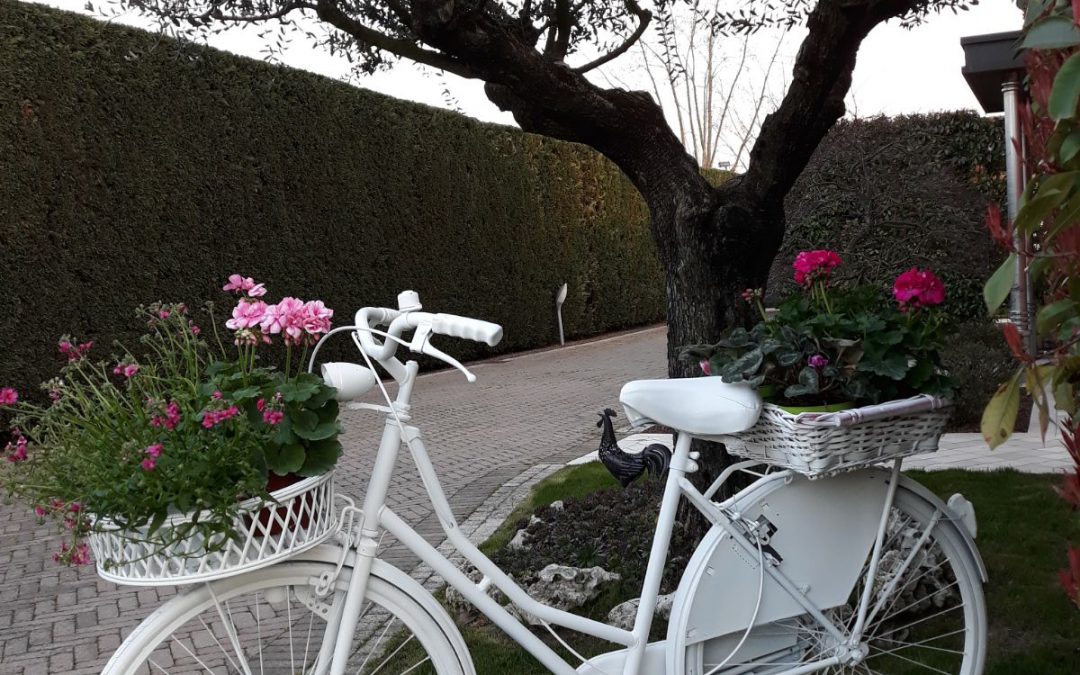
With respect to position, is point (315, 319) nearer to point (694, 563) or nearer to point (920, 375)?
point (694, 563)

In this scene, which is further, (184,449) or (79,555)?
(79,555)

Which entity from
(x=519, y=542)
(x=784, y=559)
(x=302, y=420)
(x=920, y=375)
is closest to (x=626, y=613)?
(x=784, y=559)

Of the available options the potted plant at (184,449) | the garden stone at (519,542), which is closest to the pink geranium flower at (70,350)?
the potted plant at (184,449)

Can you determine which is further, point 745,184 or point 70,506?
point 745,184

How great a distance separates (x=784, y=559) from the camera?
2578 millimetres

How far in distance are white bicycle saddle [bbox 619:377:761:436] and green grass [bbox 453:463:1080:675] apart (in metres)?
0.85

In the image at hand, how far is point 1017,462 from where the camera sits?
20.5ft

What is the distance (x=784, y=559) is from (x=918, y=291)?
82 cm

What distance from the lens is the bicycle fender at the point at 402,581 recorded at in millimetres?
2115

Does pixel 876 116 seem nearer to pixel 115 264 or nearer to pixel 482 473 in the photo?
pixel 482 473

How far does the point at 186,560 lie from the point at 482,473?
5163mm

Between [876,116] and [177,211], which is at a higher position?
[876,116]

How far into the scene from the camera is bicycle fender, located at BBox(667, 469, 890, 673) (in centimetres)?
249

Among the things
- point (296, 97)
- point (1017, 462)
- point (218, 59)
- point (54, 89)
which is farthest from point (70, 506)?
point (296, 97)
